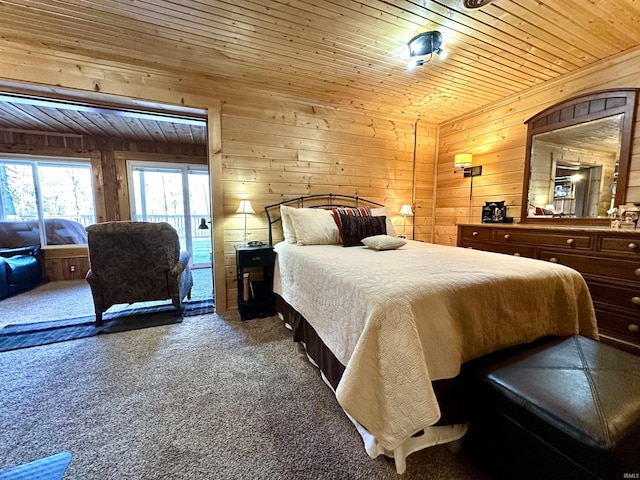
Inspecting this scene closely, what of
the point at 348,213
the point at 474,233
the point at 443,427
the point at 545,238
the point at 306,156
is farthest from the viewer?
the point at 306,156

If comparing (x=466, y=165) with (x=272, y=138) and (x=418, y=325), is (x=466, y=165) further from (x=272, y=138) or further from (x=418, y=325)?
(x=418, y=325)

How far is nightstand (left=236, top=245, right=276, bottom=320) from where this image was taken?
2758 millimetres

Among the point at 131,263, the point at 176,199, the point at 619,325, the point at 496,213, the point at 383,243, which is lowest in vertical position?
the point at 619,325

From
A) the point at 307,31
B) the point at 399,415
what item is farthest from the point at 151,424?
the point at 307,31

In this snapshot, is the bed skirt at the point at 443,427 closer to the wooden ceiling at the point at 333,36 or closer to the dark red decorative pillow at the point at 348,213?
the dark red decorative pillow at the point at 348,213

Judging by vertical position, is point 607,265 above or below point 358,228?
below

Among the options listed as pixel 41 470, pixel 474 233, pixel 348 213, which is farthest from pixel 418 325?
pixel 474 233

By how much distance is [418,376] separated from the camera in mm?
1064

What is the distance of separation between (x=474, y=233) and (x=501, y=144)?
1.22 meters

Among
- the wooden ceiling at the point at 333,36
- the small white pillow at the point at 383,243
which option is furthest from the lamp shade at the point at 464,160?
the small white pillow at the point at 383,243

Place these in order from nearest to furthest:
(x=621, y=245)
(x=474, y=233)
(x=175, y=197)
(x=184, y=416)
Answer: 1. (x=184, y=416)
2. (x=621, y=245)
3. (x=474, y=233)
4. (x=175, y=197)

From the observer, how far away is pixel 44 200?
14.5ft

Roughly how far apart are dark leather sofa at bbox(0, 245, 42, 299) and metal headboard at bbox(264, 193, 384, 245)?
3.41 metres

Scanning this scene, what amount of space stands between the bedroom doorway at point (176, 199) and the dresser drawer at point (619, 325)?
4992 millimetres
